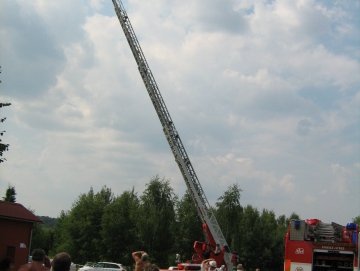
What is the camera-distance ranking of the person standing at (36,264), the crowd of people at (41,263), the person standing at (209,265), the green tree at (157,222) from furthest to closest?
1. the green tree at (157,222)
2. the person standing at (209,265)
3. the person standing at (36,264)
4. the crowd of people at (41,263)

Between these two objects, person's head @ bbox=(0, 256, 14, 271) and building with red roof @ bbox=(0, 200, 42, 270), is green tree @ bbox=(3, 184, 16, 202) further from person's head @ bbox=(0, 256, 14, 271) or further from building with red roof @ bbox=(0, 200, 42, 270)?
person's head @ bbox=(0, 256, 14, 271)

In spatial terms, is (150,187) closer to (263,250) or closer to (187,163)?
(263,250)

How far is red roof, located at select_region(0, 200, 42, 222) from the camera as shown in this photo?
24.0 m

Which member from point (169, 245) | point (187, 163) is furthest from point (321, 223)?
point (169, 245)

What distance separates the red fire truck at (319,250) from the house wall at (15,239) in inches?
615

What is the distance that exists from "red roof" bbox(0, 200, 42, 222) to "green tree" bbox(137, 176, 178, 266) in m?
21.2

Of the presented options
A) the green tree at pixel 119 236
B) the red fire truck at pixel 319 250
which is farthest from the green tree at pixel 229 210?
the red fire truck at pixel 319 250

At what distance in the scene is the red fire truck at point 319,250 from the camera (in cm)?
1345

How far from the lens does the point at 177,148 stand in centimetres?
2891

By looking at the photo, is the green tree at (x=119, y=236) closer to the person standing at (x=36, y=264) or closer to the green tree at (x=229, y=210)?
the green tree at (x=229, y=210)

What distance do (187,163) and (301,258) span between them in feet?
51.9

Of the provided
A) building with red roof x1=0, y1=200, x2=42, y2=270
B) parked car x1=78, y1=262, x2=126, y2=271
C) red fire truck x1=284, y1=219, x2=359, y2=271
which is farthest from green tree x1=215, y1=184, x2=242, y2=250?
red fire truck x1=284, y1=219, x2=359, y2=271

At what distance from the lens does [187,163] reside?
29.1m

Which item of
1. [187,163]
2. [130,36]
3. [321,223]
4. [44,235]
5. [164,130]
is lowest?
[44,235]
